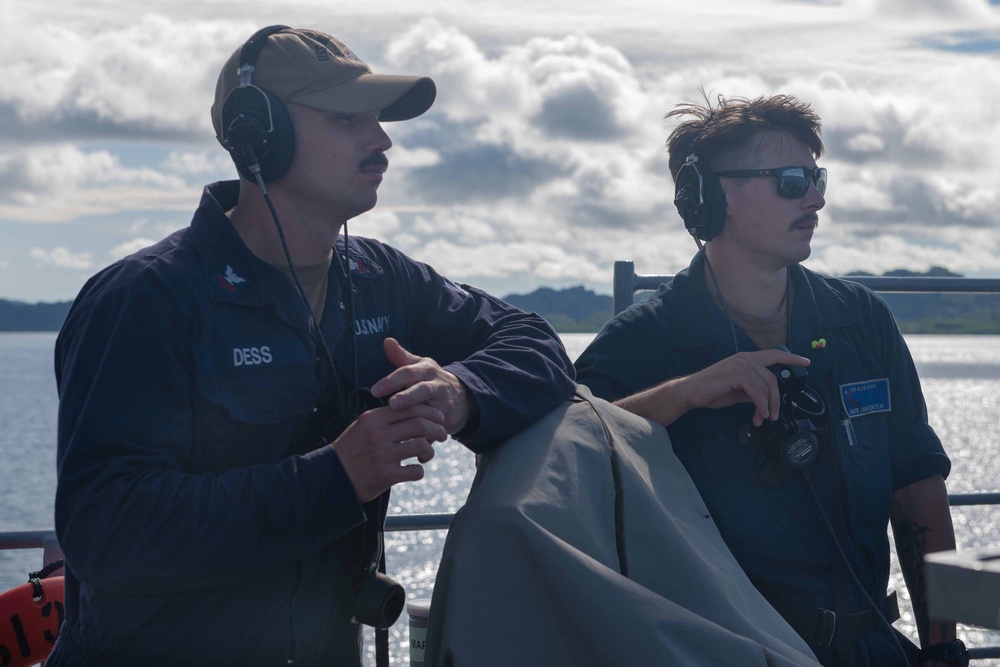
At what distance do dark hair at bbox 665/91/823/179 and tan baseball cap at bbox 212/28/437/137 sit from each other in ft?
3.67

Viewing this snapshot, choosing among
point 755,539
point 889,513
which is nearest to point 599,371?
point 755,539

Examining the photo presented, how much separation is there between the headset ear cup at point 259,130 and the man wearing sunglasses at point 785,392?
42.8 inches

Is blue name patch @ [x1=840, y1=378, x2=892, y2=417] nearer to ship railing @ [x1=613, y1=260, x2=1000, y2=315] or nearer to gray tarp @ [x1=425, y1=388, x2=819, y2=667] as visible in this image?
ship railing @ [x1=613, y1=260, x2=1000, y2=315]

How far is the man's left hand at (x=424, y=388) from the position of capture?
2.04 metres

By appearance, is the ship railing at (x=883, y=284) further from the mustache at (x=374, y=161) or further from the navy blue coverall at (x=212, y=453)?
the mustache at (x=374, y=161)

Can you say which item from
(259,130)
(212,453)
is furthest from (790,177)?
(212,453)

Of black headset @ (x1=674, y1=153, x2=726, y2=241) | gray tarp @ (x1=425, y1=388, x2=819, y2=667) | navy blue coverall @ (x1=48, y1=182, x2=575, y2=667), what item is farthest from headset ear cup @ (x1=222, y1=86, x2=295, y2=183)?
black headset @ (x1=674, y1=153, x2=726, y2=241)

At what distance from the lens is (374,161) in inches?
96.0

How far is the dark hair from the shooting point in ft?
10.6

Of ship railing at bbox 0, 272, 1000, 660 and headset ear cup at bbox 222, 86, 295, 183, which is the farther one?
ship railing at bbox 0, 272, 1000, 660

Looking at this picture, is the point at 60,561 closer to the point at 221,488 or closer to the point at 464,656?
the point at 221,488

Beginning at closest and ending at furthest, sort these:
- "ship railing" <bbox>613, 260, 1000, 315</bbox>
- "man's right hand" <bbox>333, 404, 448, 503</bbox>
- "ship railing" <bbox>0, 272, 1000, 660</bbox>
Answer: "man's right hand" <bbox>333, 404, 448, 503</bbox>, "ship railing" <bbox>0, 272, 1000, 660</bbox>, "ship railing" <bbox>613, 260, 1000, 315</bbox>

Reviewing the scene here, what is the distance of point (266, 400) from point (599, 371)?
1.09 meters

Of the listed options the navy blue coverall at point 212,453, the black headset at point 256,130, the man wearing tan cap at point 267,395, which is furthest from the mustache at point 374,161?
the navy blue coverall at point 212,453
